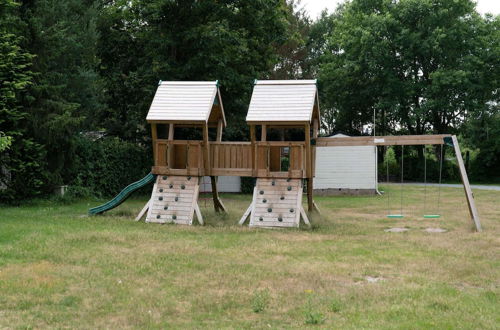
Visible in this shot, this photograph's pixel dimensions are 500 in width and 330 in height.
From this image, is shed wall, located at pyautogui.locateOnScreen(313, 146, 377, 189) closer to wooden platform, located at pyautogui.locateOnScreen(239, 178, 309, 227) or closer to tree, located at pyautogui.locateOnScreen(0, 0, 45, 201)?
wooden platform, located at pyautogui.locateOnScreen(239, 178, 309, 227)

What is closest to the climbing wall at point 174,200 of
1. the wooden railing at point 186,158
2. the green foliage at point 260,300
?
the wooden railing at point 186,158

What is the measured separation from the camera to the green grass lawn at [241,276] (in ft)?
18.7

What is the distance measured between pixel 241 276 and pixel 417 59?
112ft

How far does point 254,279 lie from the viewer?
741 cm

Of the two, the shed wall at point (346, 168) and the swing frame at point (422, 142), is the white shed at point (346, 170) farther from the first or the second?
the swing frame at point (422, 142)

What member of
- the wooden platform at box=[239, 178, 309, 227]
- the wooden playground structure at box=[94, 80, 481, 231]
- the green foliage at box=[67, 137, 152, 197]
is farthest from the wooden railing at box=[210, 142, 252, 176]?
the green foliage at box=[67, 137, 152, 197]

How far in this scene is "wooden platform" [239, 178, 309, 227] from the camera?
43.1 ft

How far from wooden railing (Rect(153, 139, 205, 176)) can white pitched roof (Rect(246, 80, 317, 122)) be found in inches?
68.8

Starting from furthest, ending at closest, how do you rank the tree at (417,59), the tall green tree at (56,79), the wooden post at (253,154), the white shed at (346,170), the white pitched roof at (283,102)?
the tree at (417,59) < the white shed at (346,170) < the tall green tree at (56,79) < the wooden post at (253,154) < the white pitched roof at (283,102)

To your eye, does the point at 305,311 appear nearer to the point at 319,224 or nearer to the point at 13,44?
the point at 319,224

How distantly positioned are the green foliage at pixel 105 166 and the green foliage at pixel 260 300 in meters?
12.7

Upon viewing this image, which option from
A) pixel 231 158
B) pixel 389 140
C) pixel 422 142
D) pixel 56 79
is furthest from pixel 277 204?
pixel 56 79

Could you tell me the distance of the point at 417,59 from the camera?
A: 3828 centimetres

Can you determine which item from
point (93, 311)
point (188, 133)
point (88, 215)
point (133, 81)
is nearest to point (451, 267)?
point (93, 311)
